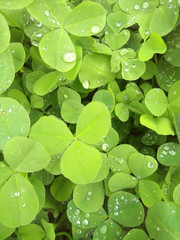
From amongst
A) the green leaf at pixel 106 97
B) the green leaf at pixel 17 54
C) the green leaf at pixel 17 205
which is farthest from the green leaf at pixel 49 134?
the green leaf at pixel 17 54

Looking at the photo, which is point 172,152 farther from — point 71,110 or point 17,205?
point 17,205

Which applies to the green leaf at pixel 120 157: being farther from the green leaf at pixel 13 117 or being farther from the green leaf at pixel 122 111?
the green leaf at pixel 13 117

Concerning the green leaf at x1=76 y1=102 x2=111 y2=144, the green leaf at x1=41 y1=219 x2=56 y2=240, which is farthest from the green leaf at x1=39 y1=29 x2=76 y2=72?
the green leaf at x1=41 y1=219 x2=56 y2=240

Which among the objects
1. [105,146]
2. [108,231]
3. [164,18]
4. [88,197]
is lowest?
[108,231]

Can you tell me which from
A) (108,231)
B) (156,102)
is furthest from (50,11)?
(108,231)

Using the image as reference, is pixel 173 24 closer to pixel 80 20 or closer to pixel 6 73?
pixel 80 20

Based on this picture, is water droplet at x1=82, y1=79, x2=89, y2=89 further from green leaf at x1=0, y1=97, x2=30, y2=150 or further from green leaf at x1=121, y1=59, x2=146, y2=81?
green leaf at x1=0, y1=97, x2=30, y2=150
